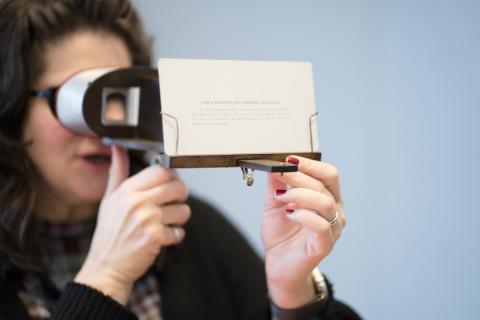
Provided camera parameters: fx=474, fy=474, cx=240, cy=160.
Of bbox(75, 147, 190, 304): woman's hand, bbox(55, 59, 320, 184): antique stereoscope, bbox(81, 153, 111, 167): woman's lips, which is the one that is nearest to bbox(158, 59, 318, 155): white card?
bbox(55, 59, 320, 184): antique stereoscope

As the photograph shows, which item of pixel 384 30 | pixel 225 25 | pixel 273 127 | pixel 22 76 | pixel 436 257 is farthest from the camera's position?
pixel 225 25

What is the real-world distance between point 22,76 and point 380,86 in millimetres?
697

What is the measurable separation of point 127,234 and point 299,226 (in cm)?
26

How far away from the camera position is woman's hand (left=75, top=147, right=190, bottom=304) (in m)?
0.70

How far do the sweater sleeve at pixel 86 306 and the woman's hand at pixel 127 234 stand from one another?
21 millimetres

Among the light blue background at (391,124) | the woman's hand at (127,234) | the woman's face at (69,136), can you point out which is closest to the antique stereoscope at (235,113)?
the woman's hand at (127,234)

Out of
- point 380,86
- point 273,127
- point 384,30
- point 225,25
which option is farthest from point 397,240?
point 225,25

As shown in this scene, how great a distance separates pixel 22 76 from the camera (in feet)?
2.45

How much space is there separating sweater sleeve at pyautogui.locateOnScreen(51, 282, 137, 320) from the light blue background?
0.53m

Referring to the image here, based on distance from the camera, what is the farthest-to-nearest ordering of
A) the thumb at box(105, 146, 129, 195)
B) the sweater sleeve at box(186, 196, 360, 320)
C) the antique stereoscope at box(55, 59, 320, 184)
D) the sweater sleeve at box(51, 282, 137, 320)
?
the sweater sleeve at box(186, 196, 360, 320)
the thumb at box(105, 146, 129, 195)
the sweater sleeve at box(51, 282, 137, 320)
the antique stereoscope at box(55, 59, 320, 184)

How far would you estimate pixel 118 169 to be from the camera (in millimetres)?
750

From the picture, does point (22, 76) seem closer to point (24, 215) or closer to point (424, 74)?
point (24, 215)

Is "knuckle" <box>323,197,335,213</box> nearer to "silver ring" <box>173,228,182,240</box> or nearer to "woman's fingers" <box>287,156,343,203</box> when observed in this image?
"woman's fingers" <box>287,156,343,203</box>

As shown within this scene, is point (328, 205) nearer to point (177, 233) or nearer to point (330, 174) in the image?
point (330, 174)
